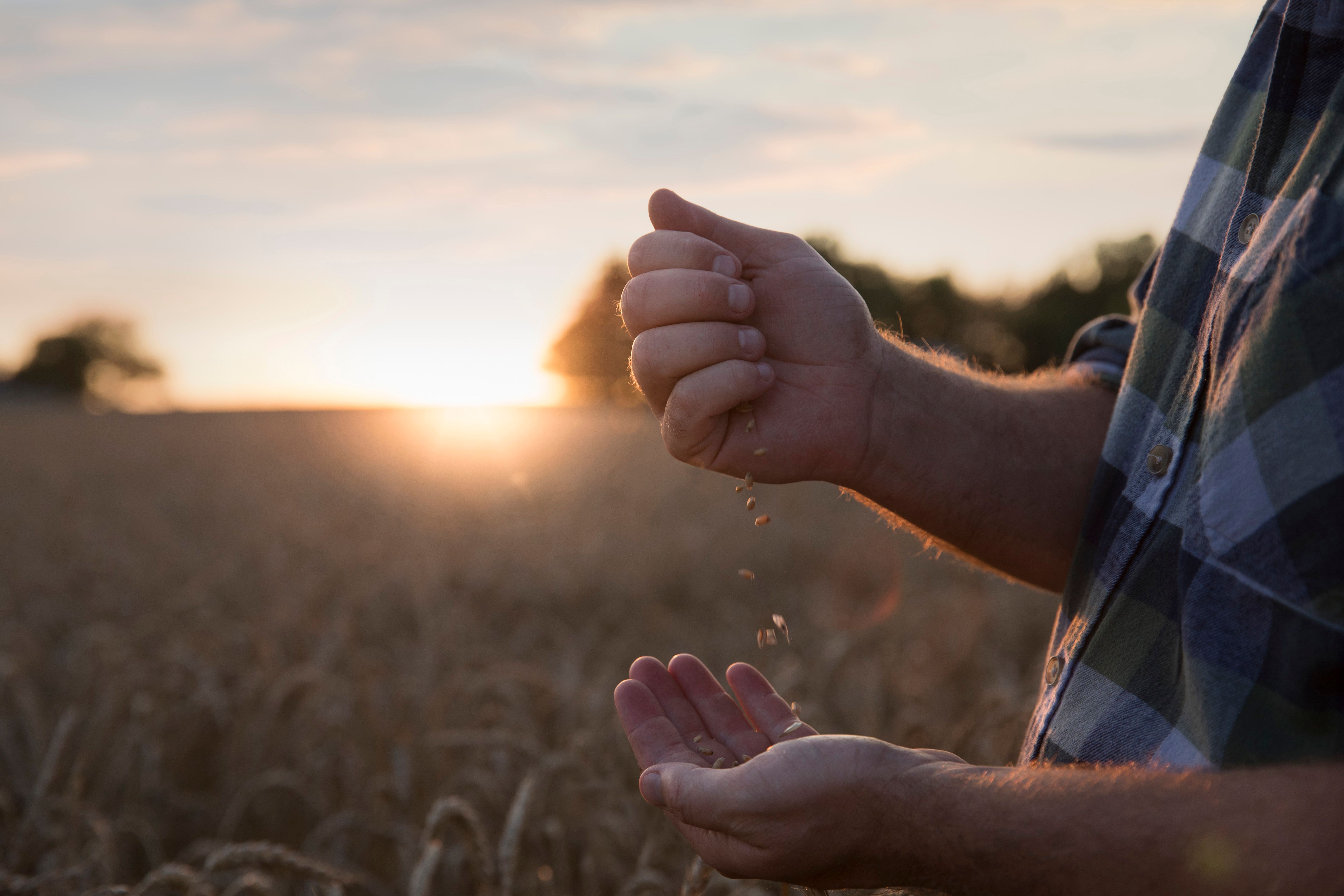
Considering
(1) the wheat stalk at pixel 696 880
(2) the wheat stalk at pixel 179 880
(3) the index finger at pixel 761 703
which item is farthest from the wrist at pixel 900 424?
(2) the wheat stalk at pixel 179 880

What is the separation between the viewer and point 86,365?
277 feet

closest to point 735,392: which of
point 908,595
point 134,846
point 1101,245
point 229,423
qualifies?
point 134,846

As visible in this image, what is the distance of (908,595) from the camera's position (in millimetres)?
5680

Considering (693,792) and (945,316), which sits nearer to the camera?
(693,792)

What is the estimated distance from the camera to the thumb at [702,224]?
159cm

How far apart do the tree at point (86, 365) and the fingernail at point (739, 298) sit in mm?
95237

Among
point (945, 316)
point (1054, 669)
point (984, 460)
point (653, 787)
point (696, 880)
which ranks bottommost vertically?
point (696, 880)

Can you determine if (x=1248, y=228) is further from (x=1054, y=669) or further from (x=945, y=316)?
(x=945, y=316)

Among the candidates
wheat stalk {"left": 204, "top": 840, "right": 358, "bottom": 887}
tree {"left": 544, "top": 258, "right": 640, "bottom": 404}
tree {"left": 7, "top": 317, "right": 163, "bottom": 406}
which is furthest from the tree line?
tree {"left": 7, "top": 317, "right": 163, "bottom": 406}

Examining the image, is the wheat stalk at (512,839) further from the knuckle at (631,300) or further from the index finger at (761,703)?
the knuckle at (631,300)

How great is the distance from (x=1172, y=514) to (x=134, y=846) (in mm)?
3284

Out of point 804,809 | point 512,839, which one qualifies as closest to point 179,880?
point 512,839

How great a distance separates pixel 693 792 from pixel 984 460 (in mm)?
1009

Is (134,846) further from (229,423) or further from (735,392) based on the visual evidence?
(229,423)
